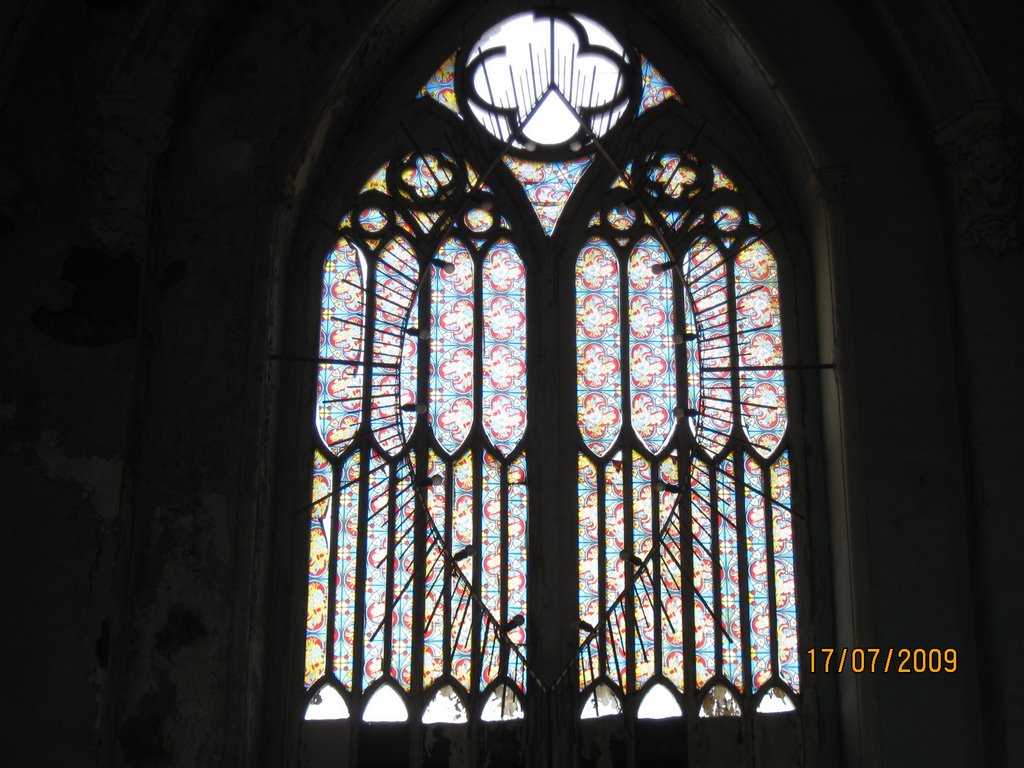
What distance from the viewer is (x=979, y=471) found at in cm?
456

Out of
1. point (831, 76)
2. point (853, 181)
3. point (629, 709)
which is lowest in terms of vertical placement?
point (629, 709)

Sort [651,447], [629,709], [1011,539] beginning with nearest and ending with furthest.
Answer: [1011,539] < [629,709] < [651,447]

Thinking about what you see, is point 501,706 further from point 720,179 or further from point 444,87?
point 444,87

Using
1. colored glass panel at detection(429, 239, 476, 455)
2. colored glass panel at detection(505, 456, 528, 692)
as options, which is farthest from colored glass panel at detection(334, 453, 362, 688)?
colored glass panel at detection(505, 456, 528, 692)

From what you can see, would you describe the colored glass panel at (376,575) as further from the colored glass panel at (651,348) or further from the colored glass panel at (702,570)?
the colored glass panel at (702,570)

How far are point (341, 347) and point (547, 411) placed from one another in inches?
36.7

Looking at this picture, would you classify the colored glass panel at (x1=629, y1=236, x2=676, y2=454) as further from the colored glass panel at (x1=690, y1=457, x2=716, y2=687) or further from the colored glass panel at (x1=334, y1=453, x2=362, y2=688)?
the colored glass panel at (x1=334, y1=453, x2=362, y2=688)

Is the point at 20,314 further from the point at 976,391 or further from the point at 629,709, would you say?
the point at 976,391

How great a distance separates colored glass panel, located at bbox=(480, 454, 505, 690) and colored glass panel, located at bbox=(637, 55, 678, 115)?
185cm

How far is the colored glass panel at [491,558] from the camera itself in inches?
190

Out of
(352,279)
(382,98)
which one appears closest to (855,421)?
(352,279)

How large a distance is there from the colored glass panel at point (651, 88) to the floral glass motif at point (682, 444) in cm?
29

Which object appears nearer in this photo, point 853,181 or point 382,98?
point 853,181

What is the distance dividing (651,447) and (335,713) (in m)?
1.71
